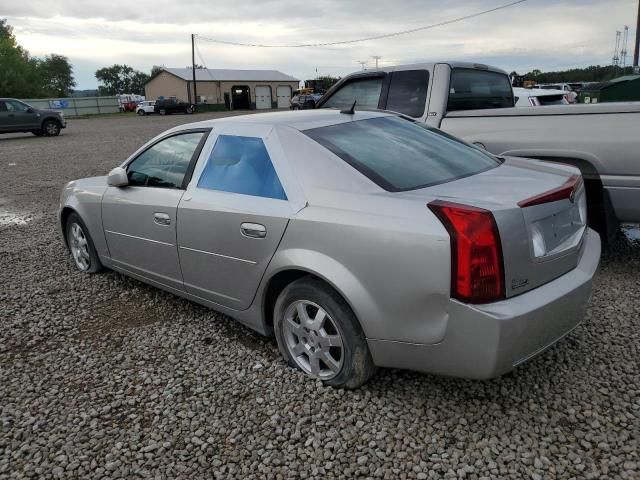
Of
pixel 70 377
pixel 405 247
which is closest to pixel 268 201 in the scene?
pixel 405 247

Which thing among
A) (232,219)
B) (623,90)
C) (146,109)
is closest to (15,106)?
(623,90)

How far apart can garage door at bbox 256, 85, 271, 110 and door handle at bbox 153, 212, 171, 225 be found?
Answer: 60.9 meters

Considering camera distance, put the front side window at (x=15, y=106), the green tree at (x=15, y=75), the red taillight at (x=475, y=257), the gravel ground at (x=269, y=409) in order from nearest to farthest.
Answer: the red taillight at (x=475, y=257), the gravel ground at (x=269, y=409), the front side window at (x=15, y=106), the green tree at (x=15, y=75)

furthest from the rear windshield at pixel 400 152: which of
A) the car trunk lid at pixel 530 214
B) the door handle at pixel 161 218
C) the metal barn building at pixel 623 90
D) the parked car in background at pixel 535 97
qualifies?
the metal barn building at pixel 623 90

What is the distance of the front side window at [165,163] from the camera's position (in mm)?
3836

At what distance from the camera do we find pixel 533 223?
254 centimetres

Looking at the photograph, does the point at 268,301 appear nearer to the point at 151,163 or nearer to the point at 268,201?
the point at 268,201

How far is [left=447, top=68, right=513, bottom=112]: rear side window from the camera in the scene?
5.98m

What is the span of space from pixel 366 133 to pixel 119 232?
2241 millimetres

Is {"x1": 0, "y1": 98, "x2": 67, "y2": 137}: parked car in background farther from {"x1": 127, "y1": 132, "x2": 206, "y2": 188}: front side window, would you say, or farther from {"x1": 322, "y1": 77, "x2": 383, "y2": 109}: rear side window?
{"x1": 127, "y1": 132, "x2": 206, "y2": 188}: front side window

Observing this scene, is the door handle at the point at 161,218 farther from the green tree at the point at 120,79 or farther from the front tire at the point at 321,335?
the green tree at the point at 120,79

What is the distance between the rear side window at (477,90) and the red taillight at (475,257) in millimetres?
3790

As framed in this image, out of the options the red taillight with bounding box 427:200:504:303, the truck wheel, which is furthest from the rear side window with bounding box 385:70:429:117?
the truck wheel

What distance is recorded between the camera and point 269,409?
2.90 metres
